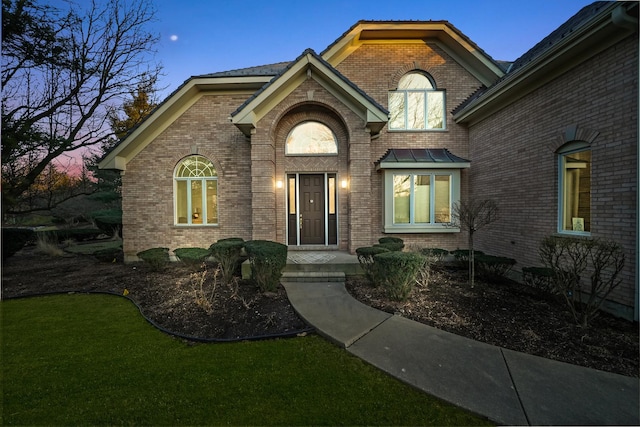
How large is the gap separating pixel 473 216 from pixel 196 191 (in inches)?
361

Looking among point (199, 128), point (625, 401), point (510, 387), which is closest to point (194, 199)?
point (199, 128)

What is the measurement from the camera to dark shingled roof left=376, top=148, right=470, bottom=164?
8.70 m

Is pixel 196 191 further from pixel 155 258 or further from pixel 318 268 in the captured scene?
pixel 318 268

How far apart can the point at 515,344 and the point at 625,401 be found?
1130 millimetres

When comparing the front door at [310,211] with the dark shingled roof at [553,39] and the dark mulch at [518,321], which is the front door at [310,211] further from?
the dark shingled roof at [553,39]

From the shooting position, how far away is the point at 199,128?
926cm

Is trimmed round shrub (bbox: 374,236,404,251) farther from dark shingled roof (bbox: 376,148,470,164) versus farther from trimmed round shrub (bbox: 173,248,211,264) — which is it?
trimmed round shrub (bbox: 173,248,211,264)

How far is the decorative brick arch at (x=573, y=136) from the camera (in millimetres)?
5211

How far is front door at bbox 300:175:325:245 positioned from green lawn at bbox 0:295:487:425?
5162 millimetres

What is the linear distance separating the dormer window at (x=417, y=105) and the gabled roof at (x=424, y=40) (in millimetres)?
1293

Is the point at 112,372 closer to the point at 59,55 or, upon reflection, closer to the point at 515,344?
the point at 515,344

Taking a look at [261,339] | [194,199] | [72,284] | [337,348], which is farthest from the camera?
[194,199]

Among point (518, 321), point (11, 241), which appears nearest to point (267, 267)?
point (518, 321)

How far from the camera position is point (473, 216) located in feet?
20.5
